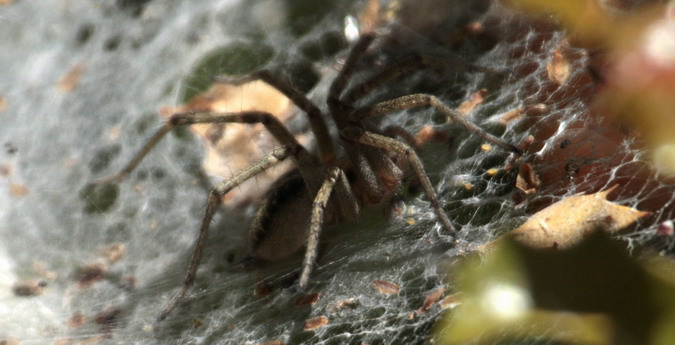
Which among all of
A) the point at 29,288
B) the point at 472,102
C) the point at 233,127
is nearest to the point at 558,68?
the point at 472,102

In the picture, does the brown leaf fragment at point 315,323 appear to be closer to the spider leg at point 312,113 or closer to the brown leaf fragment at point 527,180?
the spider leg at point 312,113

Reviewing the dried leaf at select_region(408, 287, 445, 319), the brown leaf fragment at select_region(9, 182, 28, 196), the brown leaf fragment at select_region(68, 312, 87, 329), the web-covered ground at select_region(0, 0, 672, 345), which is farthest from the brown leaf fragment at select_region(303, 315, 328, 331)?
the brown leaf fragment at select_region(9, 182, 28, 196)

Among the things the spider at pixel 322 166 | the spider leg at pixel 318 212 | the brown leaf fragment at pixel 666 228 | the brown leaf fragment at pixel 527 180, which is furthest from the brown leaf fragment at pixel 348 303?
the brown leaf fragment at pixel 666 228

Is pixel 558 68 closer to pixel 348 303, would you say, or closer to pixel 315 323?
pixel 348 303

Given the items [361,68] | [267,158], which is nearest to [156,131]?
[267,158]

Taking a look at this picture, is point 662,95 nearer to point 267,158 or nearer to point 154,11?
point 267,158

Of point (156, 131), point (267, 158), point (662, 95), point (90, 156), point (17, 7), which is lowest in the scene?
point (662, 95)

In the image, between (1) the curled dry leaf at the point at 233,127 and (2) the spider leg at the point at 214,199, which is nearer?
(2) the spider leg at the point at 214,199
